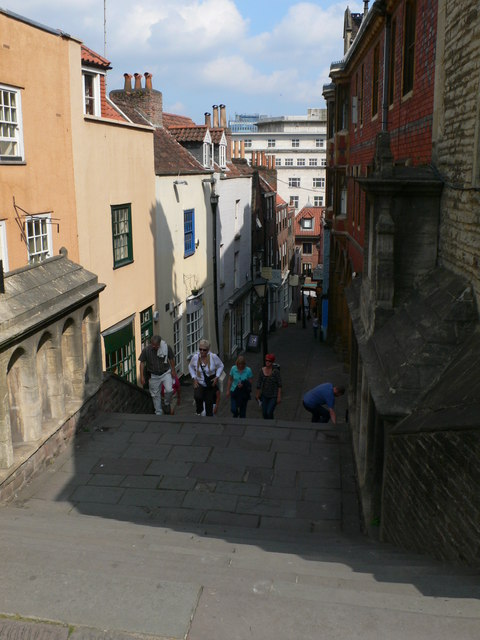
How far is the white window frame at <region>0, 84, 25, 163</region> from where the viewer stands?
38.2 ft

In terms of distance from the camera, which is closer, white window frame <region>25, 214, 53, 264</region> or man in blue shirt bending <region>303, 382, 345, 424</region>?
man in blue shirt bending <region>303, 382, 345, 424</region>

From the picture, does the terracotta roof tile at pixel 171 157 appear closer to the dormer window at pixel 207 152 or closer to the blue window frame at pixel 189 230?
the dormer window at pixel 207 152

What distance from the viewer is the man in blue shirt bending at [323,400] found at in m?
11.1

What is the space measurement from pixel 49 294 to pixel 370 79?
12.7 metres

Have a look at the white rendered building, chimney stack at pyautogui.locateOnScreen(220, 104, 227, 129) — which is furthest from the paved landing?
the white rendered building

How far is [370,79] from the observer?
17875 millimetres

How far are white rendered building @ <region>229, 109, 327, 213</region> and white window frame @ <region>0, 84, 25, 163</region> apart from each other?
73.0 meters

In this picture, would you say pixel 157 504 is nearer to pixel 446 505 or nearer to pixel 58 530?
pixel 58 530

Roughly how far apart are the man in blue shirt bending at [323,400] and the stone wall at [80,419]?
11.2ft

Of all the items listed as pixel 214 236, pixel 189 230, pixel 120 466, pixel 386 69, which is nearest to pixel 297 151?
pixel 214 236

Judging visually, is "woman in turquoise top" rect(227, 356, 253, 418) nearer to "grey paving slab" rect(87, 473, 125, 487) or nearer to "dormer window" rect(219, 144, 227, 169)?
"grey paving slab" rect(87, 473, 125, 487)

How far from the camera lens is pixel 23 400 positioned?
7.98 meters

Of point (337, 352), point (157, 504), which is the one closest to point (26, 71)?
point (157, 504)

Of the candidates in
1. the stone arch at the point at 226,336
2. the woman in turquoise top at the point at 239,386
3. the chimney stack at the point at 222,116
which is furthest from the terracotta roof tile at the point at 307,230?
the woman in turquoise top at the point at 239,386
